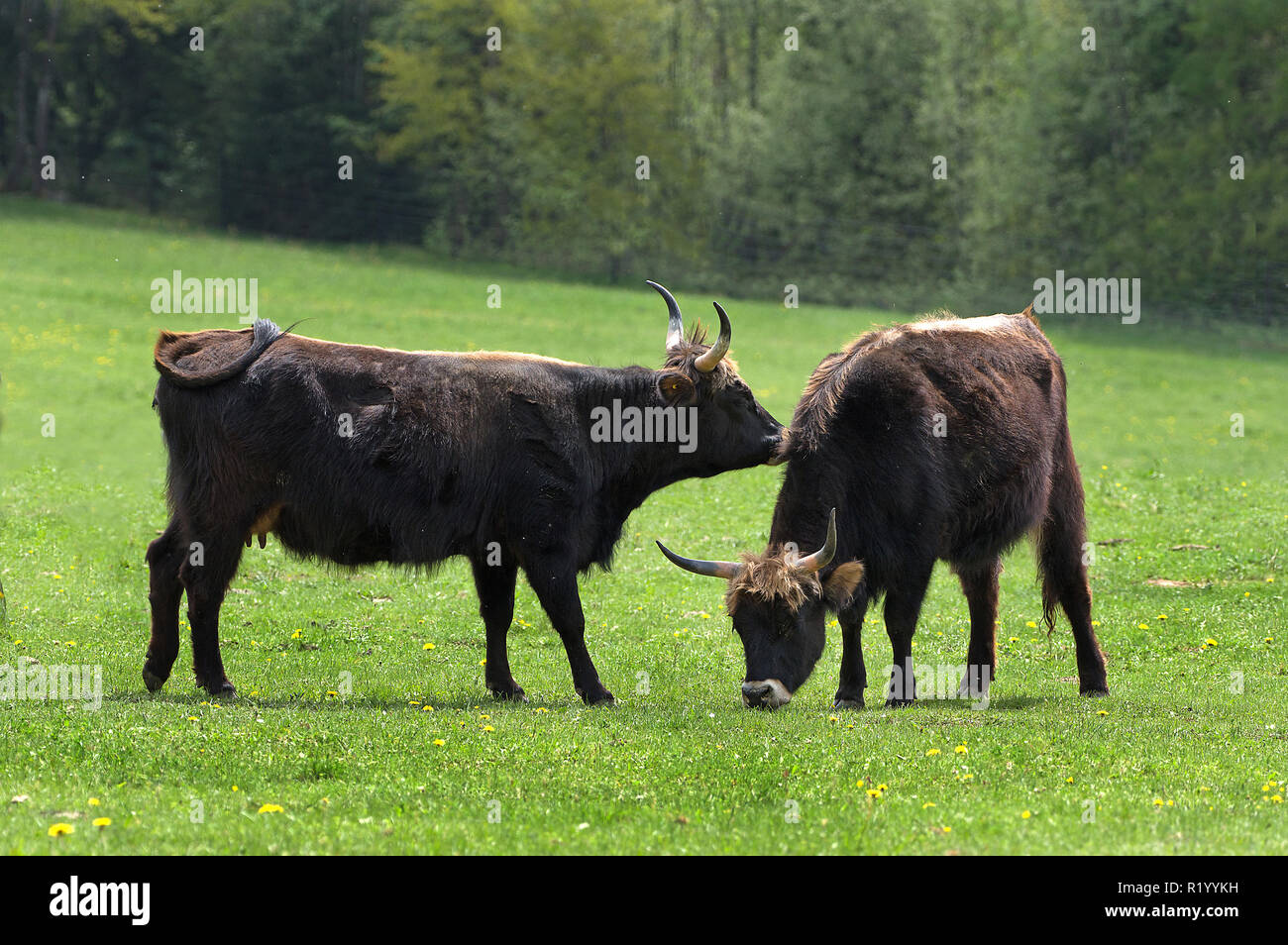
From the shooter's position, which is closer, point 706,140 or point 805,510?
point 805,510

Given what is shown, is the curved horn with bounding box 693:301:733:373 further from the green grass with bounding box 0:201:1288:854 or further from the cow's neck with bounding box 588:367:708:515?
the green grass with bounding box 0:201:1288:854

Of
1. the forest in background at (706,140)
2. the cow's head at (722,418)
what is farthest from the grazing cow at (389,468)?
the forest in background at (706,140)

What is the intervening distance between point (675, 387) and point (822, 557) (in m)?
2.14

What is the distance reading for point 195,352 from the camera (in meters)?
10.1

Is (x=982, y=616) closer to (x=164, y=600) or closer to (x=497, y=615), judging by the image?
(x=497, y=615)

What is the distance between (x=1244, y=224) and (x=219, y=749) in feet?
152

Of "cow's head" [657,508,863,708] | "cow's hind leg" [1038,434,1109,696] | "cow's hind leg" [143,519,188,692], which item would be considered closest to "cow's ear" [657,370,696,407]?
"cow's head" [657,508,863,708]

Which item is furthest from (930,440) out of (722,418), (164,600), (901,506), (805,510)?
(164,600)

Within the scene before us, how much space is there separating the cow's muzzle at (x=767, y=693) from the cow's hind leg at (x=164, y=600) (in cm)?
408

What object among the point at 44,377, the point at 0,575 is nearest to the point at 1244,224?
the point at 44,377

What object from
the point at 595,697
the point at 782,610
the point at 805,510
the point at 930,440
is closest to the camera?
the point at 782,610

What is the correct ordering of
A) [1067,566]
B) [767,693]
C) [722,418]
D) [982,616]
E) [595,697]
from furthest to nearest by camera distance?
[1067,566] → [982,616] → [722,418] → [595,697] → [767,693]

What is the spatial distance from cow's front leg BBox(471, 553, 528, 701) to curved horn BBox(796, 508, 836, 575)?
2.31 metres

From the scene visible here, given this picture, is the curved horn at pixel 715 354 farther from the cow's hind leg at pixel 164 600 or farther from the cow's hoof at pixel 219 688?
the cow's hoof at pixel 219 688
